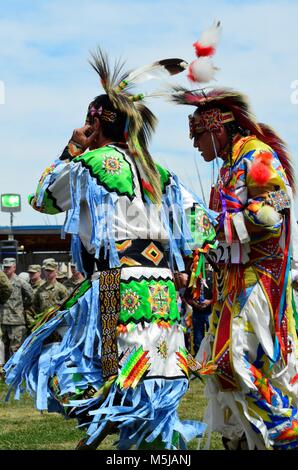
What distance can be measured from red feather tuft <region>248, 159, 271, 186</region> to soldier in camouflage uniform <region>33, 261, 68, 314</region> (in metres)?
8.18

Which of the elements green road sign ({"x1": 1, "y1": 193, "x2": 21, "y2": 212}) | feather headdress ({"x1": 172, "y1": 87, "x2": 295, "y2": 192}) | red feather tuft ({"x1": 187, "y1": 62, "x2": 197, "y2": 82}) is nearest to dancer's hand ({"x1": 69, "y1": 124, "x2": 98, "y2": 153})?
feather headdress ({"x1": 172, "y1": 87, "x2": 295, "y2": 192})

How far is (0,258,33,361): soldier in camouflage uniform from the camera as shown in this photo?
13.2m

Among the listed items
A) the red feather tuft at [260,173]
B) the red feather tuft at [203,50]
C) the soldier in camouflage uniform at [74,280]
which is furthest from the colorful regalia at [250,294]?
the soldier in camouflage uniform at [74,280]

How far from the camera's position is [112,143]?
5.05 m

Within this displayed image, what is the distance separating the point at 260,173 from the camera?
5.20 m

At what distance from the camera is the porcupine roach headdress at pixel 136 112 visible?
196 inches

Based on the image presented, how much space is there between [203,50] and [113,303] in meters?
1.50

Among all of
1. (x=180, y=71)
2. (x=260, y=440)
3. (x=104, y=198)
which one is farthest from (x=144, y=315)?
(x=180, y=71)

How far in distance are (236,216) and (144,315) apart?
79 centimetres

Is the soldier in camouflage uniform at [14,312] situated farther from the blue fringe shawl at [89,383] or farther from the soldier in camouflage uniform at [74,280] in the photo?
the blue fringe shawl at [89,383]

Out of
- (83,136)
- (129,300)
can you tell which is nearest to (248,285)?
(129,300)

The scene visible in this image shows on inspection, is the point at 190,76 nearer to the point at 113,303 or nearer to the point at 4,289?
the point at 113,303
